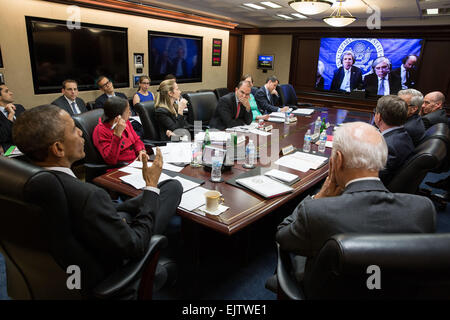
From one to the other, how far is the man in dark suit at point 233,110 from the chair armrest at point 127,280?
2.47 metres

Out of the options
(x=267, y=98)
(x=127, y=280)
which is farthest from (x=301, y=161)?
(x=267, y=98)

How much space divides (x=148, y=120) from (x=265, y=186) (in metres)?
1.68

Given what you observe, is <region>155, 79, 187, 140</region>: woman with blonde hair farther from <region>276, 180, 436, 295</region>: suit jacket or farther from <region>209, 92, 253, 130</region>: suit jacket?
<region>276, 180, 436, 295</region>: suit jacket

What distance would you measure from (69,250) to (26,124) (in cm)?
50

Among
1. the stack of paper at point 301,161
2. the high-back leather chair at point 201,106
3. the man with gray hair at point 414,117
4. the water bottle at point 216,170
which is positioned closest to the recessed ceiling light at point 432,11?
the man with gray hair at point 414,117

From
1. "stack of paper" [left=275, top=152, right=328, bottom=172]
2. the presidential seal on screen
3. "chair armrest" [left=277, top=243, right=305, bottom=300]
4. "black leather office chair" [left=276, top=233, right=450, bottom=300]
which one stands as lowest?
"chair armrest" [left=277, top=243, right=305, bottom=300]

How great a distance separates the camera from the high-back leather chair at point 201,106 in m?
3.89

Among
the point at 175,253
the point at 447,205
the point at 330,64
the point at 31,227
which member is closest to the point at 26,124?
the point at 31,227

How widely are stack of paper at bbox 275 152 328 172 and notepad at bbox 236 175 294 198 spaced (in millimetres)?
398

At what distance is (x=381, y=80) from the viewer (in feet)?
24.5

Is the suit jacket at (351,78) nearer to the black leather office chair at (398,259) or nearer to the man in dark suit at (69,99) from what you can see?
the man in dark suit at (69,99)

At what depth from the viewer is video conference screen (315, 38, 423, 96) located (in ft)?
23.2

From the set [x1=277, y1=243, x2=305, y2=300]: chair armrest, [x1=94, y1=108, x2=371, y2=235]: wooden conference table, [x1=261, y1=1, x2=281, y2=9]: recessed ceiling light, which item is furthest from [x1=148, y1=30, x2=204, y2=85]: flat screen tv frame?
[x1=277, y1=243, x2=305, y2=300]: chair armrest
